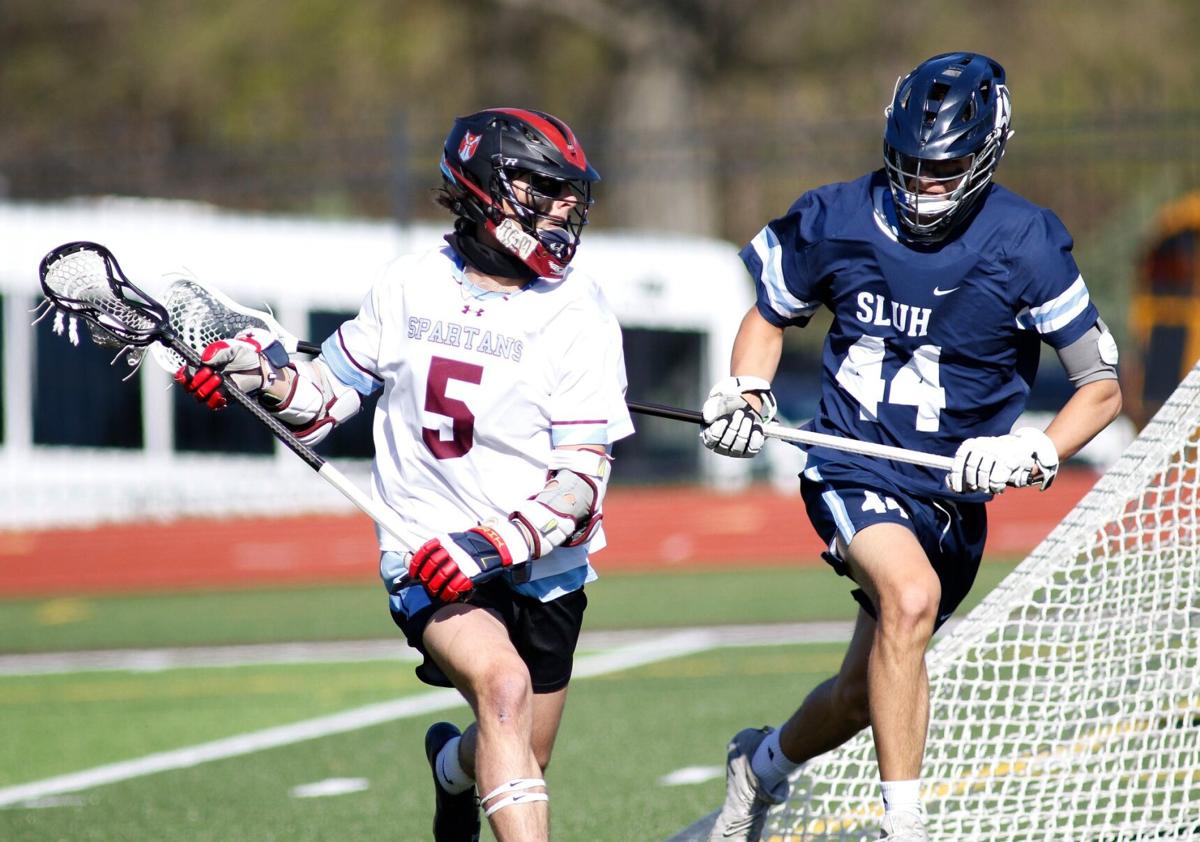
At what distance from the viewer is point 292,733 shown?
7527mm

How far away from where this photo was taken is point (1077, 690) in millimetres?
4980

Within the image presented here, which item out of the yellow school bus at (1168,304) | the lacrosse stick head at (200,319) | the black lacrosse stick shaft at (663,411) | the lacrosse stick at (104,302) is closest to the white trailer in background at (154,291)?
the yellow school bus at (1168,304)

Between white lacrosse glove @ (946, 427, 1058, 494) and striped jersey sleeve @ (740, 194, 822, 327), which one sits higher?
striped jersey sleeve @ (740, 194, 822, 327)

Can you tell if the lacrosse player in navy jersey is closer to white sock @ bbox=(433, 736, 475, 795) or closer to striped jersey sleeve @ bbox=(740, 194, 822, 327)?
striped jersey sleeve @ bbox=(740, 194, 822, 327)

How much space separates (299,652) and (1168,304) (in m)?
12.2

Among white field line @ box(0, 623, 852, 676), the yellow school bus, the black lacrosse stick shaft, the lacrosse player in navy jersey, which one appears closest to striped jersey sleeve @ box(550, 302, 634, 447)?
the lacrosse player in navy jersey

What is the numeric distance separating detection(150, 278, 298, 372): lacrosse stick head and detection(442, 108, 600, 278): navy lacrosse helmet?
719 mm

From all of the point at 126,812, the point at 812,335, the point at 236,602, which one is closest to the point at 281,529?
the point at 236,602

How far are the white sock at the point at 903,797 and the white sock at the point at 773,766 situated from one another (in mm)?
733

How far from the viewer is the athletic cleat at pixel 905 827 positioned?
13.4 feet

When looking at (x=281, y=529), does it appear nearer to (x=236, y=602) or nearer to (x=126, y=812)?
(x=236, y=602)

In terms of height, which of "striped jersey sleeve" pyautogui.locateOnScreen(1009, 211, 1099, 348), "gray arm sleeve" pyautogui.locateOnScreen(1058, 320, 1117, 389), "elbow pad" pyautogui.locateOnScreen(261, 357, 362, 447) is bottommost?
"elbow pad" pyautogui.locateOnScreen(261, 357, 362, 447)

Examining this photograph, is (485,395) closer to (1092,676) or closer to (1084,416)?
(1084,416)

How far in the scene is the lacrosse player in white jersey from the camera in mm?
4105
